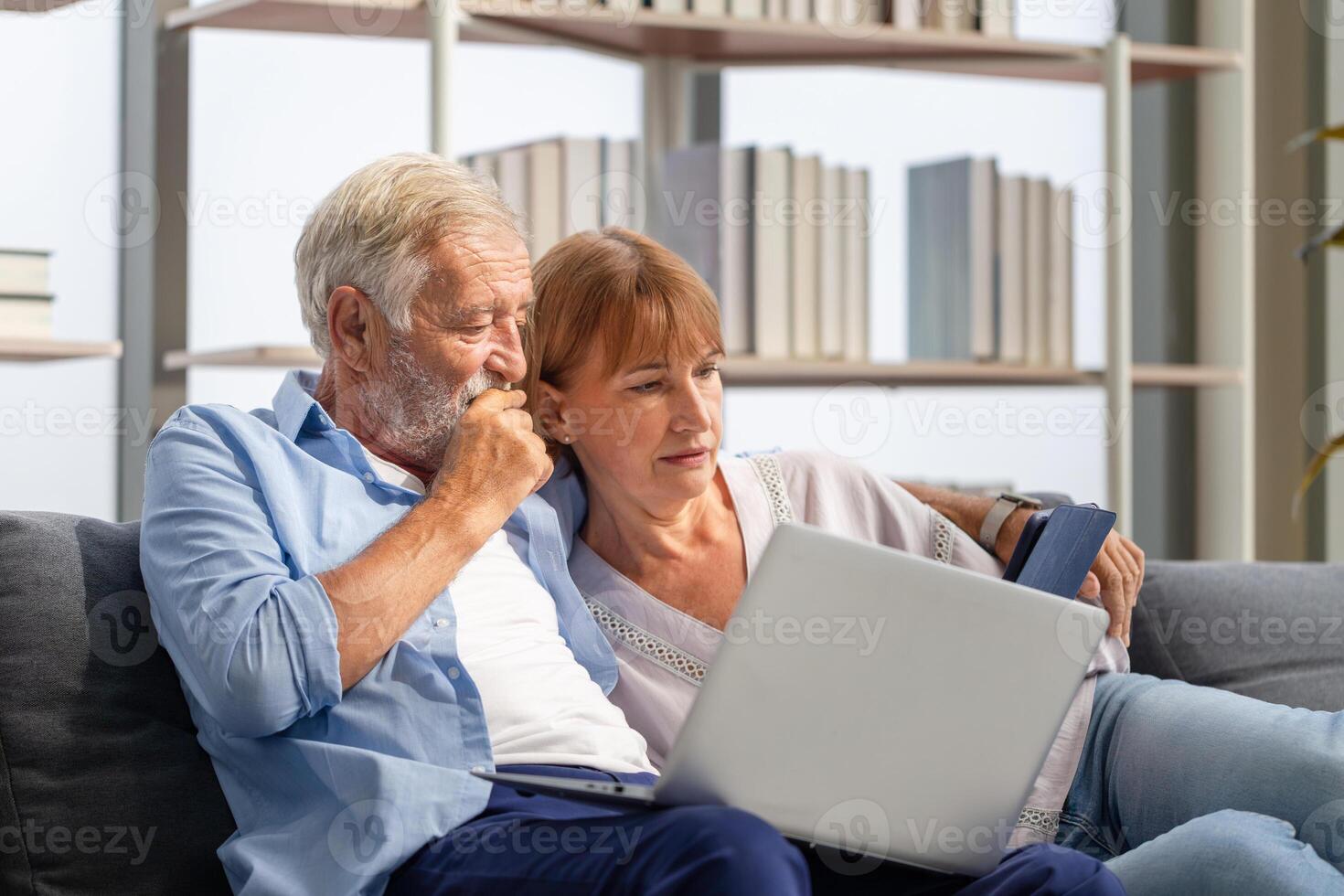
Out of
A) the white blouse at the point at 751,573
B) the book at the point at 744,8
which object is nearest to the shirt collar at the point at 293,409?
the white blouse at the point at 751,573

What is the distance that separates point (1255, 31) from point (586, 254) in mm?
2020

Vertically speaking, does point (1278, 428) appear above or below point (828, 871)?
above

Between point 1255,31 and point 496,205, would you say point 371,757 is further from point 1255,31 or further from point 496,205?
point 1255,31

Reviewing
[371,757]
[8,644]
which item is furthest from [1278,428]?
[8,644]

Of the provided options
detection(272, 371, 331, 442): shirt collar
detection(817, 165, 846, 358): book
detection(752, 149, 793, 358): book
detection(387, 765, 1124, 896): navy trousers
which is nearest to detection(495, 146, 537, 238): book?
detection(752, 149, 793, 358): book

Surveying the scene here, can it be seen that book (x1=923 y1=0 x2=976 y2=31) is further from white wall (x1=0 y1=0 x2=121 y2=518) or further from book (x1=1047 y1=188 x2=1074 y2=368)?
white wall (x1=0 y1=0 x2=121 y2=518)

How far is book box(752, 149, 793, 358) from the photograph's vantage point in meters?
2.47

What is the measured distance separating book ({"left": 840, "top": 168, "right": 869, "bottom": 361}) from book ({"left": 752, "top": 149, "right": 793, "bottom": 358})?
0.12 m

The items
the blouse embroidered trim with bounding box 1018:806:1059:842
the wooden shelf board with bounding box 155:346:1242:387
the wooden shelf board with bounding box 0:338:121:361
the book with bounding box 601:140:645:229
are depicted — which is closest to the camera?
the blouse embroidered trim with bounding box 1018:806:1059:842

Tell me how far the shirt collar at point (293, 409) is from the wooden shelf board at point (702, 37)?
0.94m

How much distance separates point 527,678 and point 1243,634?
100cm

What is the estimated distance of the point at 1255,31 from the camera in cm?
303

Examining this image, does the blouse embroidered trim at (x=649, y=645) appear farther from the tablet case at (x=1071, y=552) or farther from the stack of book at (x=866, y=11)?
the stack of book at (x=866, y=11)

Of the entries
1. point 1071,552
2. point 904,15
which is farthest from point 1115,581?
point 904,15
